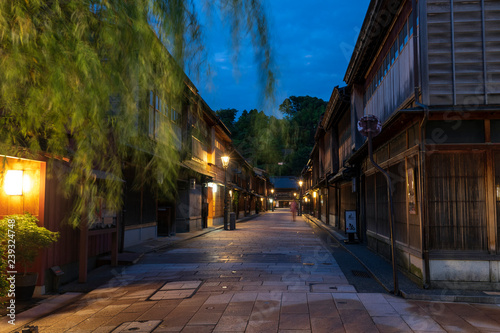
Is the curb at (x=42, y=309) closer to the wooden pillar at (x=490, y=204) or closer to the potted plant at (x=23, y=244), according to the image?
the potted plant at (x=23, y=244)

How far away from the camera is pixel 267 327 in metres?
5.92

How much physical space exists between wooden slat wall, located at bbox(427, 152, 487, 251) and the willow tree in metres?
5.08

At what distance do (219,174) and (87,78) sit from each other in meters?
31.5

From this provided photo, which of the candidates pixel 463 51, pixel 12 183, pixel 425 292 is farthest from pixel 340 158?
pixel 12 183

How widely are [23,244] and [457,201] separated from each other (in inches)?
337

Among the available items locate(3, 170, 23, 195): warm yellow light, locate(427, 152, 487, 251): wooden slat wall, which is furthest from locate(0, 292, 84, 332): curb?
locate(427, 152, 487, 251): wooden slat wall

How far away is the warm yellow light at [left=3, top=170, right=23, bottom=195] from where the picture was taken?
822 cm

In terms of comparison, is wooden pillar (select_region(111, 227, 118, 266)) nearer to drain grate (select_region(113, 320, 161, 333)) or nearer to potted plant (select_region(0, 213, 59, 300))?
potted plant (select_region(0, 213, 59, 300))

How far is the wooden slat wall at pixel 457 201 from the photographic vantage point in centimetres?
843

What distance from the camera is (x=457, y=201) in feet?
28.0

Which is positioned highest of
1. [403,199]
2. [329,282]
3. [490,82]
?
[490,82]

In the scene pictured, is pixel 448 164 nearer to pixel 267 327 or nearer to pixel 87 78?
pixel 267 327

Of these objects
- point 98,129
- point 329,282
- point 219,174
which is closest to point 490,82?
point 329,282

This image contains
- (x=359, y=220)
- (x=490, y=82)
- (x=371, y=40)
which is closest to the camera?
(x=490, y=82)
